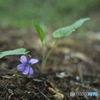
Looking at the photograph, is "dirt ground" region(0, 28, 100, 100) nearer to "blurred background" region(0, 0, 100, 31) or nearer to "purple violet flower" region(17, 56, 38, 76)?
"purple violet flower" region(17, 56, 38, 76)

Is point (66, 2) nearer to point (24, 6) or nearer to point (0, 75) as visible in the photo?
point (24, 6)

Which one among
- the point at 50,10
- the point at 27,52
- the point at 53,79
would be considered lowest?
the point at 53,79

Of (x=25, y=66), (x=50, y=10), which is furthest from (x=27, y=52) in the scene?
(x=50, y=10)

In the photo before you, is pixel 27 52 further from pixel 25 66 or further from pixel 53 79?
pixel 53 79

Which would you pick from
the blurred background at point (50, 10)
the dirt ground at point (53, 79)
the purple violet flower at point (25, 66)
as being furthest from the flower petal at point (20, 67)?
the blurred background at point (50, 10)

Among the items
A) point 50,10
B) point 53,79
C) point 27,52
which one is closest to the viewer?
point 27,52

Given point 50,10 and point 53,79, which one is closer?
point 53,79

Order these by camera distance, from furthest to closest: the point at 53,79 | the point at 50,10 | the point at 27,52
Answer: the point at 50,10 → the point at 53,79 → the point at 27,52

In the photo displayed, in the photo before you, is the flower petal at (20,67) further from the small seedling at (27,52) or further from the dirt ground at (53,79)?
the dirt ground at (53,79)

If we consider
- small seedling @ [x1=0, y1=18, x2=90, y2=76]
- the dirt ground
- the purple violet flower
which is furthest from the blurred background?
the purple violet flower

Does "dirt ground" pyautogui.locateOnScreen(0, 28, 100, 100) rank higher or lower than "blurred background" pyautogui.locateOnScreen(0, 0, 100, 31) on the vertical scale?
lower

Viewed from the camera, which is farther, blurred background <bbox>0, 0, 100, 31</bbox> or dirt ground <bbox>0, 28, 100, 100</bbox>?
blurred background <bbox>0, 0, 100, 31</bbox>
